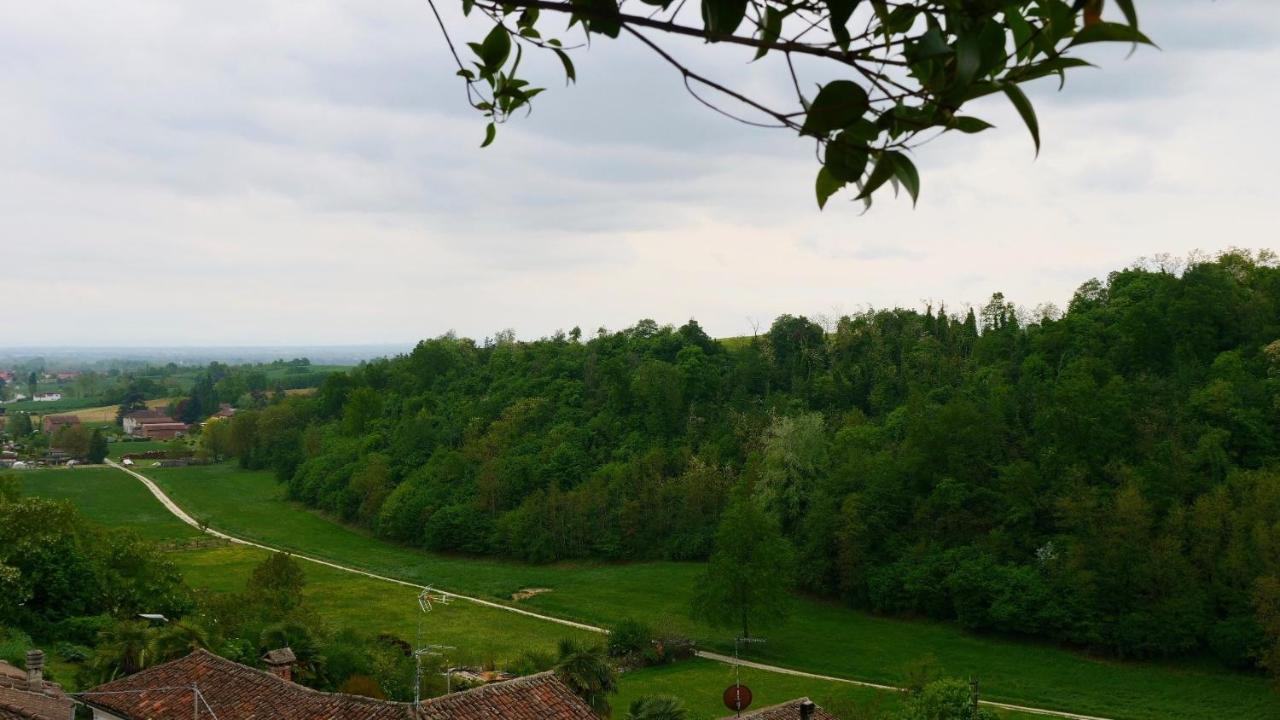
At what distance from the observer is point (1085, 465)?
30.6 meters

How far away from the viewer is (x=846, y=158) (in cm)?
168

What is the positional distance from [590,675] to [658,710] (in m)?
3.94

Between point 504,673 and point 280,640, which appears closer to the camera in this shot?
point 280,640

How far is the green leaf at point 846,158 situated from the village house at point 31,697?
14.7 metres

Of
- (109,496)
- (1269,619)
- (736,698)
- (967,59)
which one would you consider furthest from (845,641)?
(109,496)

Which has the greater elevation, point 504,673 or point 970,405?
Answer: point 970,405

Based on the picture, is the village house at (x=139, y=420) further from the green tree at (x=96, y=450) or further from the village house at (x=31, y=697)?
the village house at (x=31, y=697)

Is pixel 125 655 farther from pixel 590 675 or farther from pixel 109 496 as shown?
pixel 109 496

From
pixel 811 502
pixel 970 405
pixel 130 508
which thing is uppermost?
pixel 970 405

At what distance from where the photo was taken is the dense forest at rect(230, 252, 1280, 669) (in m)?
27.2

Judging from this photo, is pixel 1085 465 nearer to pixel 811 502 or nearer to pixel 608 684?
pixel 811 502

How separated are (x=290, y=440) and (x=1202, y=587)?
53.6 m

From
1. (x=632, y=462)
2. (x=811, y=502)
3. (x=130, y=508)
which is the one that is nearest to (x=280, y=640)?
(x=811, y=502)

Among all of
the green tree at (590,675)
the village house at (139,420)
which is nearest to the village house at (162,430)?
the village house at (139,420)
